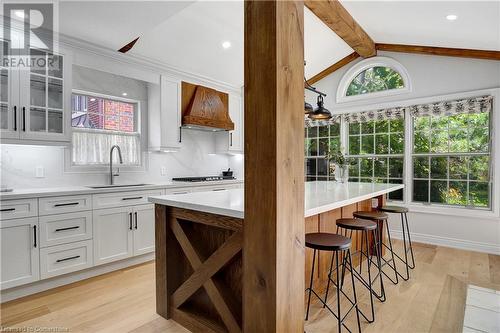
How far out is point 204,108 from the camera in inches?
177

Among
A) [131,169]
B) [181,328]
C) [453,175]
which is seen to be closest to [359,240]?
[453,175]

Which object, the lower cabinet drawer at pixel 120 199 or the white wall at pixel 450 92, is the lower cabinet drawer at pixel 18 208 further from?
the white wall at pixel 450 92

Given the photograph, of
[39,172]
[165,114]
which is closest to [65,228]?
[39,172]

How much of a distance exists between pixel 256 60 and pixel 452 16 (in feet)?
9.43

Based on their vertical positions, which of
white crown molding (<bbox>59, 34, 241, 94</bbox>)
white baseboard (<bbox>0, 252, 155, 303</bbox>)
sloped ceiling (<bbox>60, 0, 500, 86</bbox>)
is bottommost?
white baseboard (<bbox>0, 252, 155, 303</bbox>)

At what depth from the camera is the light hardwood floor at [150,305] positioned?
2.16 metres

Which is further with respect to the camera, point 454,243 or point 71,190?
point 454,243

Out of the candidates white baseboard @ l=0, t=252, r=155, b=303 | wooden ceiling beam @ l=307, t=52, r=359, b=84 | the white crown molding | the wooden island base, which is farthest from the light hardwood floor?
wooden ceiling beam @ l=307, t=52, r=359, b=84

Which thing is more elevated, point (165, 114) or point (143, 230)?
point (165, 114)

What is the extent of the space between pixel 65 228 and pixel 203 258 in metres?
1.71

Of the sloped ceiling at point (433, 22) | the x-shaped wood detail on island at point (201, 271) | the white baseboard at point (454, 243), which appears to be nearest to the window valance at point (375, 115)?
the sloped ceiling at point (433, 22)

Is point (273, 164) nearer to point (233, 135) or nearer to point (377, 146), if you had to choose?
point (233, 135)

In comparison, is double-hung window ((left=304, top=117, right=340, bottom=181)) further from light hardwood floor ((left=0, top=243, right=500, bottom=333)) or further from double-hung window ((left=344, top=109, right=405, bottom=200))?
Answer: light hardwood floor ((left=0, top=243, right=500, bottom=333))

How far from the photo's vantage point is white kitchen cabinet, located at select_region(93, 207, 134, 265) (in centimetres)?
306
